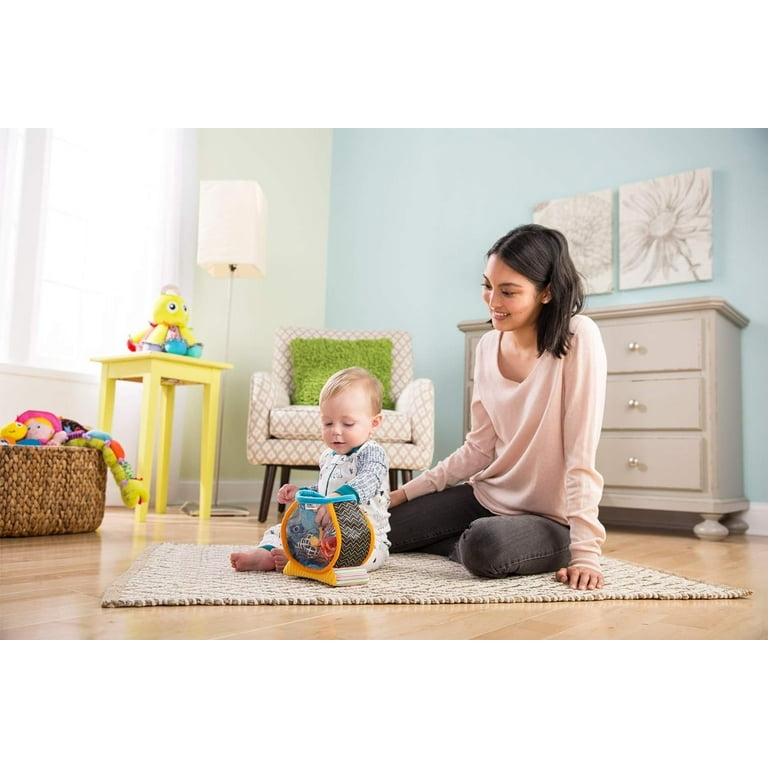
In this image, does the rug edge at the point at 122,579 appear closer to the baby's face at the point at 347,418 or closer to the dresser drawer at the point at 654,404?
the baby's face at the point at 347,418

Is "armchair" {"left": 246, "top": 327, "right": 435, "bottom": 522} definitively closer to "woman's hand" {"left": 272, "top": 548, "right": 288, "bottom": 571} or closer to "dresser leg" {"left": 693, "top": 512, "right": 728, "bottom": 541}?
"dresser leg" {"left": 693, "top": 512, "right": 728, "bottom": 541}

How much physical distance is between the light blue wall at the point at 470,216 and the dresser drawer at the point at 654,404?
415mm

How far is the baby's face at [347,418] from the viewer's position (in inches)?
54.1

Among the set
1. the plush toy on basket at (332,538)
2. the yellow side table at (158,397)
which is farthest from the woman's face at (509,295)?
the yellow side table at (158,397)

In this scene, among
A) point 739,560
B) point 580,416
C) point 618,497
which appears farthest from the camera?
point 618,497

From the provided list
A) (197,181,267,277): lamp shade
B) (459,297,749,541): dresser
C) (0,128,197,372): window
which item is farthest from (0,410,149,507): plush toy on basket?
(459,297,749,541): dresser

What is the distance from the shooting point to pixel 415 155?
12.9 feet

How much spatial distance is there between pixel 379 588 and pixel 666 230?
94.9 inches

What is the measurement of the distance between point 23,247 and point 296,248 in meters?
1.51

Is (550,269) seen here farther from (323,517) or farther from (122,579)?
(122,579)

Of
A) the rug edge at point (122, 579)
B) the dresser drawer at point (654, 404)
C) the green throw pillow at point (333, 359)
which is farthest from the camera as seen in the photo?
the green throw pillow at point (333, 359)
